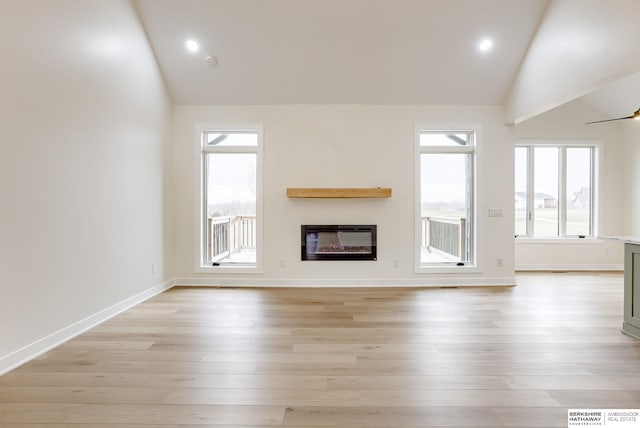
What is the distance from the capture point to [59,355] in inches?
105

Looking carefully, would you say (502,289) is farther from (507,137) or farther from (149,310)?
(149,310)

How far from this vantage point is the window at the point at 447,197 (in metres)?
5.32

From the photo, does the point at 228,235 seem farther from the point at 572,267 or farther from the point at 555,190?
the point at 572,267

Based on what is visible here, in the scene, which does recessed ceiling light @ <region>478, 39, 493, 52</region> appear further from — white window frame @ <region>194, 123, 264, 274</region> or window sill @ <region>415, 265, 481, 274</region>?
white window frame @ <region>194, 123, 264, 274</region>

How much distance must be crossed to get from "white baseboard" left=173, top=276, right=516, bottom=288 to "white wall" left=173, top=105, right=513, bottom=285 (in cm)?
2

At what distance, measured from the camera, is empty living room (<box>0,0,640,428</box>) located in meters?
2.20

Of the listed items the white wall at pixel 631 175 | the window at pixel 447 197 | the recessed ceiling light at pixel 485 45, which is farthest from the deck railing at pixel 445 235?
the white wall at pixel 631 175

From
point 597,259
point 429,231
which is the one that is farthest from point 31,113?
point 597,259

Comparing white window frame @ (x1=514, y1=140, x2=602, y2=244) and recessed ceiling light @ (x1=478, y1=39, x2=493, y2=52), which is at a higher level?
recessed ceiling light @ (x1=478, y1=39, x2=493, y2=52)

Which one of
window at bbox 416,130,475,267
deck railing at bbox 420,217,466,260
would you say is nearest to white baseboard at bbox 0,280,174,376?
window at bbox 416,130,475,267

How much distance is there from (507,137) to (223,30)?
14.3ft

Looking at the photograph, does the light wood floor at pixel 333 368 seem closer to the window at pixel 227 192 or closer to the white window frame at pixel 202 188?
the white window frame at pixel 202 188

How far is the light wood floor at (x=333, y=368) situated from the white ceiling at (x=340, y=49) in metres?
3.05

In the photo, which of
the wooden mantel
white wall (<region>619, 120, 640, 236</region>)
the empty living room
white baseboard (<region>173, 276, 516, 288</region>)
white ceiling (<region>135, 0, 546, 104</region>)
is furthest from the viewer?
white wall (<region>619, 120, 640, 236</region>)
